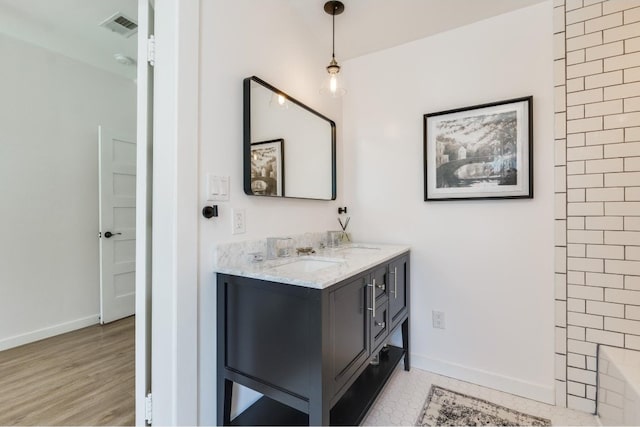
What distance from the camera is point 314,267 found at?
177 cm

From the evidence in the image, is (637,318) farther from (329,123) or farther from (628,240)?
(329,123)

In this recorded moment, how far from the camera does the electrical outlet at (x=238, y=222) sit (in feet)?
5.05

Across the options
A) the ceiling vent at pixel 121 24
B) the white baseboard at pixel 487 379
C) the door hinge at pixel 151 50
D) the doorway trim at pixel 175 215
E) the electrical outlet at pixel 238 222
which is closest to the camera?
the doorway trim at pixel 175 215

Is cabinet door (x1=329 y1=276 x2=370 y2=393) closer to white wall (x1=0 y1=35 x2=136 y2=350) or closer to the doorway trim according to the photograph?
the doorway trim

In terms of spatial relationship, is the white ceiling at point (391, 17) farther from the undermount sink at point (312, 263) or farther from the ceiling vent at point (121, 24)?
the undermount sink at point (312, 263)

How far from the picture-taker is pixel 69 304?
2.87m

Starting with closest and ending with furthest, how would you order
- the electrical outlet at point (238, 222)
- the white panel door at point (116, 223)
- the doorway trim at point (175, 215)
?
the doorway trim at point (175, 215)
the electrical outlet at point (238, 222)
the white panel door at point (116, 223)

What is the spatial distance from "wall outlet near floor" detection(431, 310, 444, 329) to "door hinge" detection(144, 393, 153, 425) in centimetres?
176

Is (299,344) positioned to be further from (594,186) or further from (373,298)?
(594,186)

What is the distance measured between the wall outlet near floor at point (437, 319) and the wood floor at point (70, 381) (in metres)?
1.92

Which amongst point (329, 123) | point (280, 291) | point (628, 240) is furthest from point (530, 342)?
point (329, 123)

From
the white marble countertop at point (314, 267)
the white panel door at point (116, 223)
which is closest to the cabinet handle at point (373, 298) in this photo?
the white marble countertop at point (314, 267)

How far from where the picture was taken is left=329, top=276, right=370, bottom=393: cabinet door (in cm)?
125

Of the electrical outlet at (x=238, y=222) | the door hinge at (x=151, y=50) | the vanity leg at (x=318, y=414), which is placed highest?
the door hinge at (x=151, y=50)
